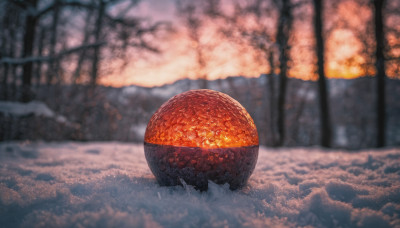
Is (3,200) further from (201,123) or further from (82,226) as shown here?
(201,123)

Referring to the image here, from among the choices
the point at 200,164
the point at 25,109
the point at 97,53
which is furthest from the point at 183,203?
the point at 97,53

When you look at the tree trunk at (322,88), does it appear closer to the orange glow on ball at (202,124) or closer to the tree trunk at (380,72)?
the tree trunk at (380,72)

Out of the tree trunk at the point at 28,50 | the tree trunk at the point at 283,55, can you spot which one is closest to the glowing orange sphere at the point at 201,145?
the tree trunk at the point at 283,55

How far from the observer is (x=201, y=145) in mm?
1881

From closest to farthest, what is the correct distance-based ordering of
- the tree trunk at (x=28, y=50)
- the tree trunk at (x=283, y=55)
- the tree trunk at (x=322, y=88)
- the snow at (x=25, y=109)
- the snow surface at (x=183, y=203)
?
the snow surface at (x=183, y=203) → the snow at (x=25, y=109) → the tree trunk at (x=28, y=50) → the tree trunk at (x=322, y=88) → the tree trunk at (x=283, y=55)

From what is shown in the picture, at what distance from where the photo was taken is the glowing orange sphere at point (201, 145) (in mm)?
1878

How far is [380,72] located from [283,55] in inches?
151

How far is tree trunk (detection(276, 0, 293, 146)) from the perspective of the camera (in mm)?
7293

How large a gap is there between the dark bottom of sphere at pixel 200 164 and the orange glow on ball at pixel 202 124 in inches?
2.4

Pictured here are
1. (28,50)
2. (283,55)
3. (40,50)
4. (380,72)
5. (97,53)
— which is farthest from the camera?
(40,50)

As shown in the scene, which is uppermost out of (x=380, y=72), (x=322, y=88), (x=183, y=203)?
(x=380, y=72)

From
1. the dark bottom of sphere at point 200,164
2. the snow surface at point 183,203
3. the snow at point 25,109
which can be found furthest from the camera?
the snow at point 25,109

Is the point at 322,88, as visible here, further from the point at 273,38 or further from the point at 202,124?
the point at 202,124

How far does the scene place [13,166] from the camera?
2803 millimetres
